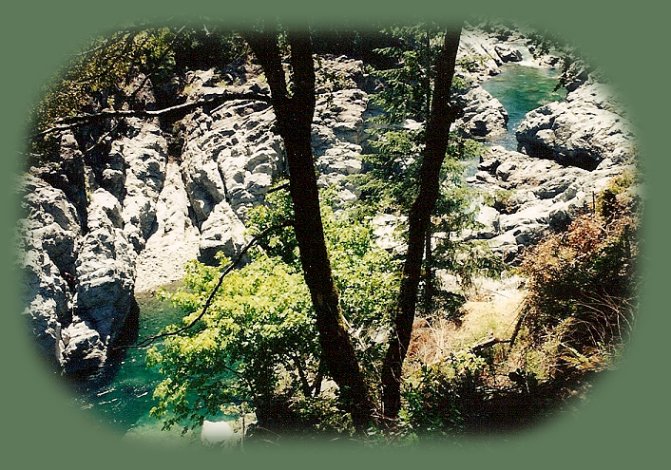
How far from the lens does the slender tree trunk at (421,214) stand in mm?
5676

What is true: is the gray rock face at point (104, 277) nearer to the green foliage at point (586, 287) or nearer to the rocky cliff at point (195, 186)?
the rocky cliff at point (195, 186)

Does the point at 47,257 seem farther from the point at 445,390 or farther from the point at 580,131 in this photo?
the point at 580,131

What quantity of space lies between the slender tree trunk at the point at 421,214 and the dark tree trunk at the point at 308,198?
0.53 metres

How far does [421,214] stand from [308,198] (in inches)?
68.7

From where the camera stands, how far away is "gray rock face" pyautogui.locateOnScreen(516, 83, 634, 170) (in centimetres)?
2953

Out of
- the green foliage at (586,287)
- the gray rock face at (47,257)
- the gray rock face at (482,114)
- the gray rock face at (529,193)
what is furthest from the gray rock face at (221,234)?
the green foliage at (586,287)

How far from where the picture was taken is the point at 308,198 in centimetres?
547

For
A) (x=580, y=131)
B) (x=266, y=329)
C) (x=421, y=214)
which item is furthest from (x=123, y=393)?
(x=580, y=131)

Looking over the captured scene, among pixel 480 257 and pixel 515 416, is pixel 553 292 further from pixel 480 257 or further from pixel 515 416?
pixel 480 257

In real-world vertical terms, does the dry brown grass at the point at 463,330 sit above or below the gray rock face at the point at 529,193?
above

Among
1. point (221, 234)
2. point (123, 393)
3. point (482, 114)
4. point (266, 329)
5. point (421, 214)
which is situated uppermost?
point (421, 214)

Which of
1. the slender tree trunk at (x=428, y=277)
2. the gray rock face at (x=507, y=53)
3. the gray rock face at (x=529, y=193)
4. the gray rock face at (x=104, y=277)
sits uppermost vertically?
the gray rock face at (x=507, y=53)

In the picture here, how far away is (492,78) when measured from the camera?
51.8m

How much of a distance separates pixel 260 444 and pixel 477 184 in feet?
84.4
